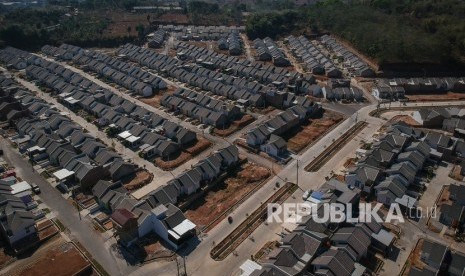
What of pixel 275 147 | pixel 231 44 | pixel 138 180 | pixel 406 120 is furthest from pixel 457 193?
pixel 231 44

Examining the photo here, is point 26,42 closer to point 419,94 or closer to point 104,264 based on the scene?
point 104,264

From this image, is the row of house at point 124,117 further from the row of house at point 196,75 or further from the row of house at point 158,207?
the row of house at point 196,75

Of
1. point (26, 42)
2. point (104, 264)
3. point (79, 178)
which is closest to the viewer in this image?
point (104, 264)

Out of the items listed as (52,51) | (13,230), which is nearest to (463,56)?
(13,230)

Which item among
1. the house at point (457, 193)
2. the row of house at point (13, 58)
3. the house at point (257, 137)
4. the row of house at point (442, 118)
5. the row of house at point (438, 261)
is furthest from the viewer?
the row of house at point (13, 58)

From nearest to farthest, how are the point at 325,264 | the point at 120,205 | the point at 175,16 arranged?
1. the point at 325,264
2. the point at 120,205
3. the point at 175,16

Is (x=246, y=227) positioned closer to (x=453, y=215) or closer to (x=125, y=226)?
(x=125, y=226)

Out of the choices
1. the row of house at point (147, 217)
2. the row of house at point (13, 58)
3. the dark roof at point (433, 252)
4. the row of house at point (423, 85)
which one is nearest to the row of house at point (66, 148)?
the row of house at point (147, 217)

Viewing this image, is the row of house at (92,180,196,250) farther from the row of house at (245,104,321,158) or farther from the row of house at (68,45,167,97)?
the row of house at (68,45,167,97)
